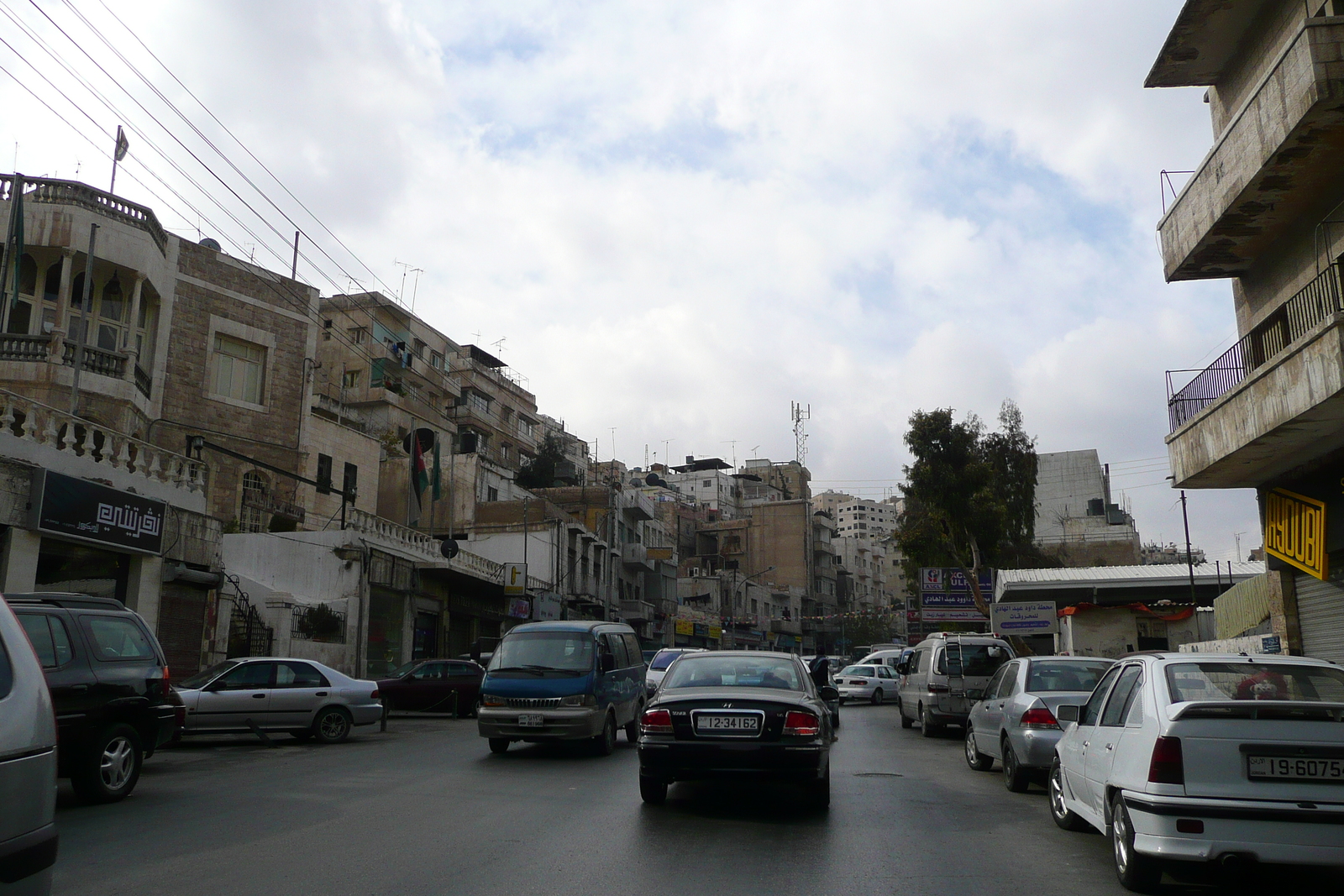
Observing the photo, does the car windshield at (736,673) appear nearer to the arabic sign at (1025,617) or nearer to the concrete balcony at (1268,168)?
the concrete balcony at (1268,168)

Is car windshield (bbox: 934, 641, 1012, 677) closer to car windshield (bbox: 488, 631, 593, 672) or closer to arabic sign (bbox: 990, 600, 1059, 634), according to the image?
car windshield (bbox: 488, 631, 593, 672)

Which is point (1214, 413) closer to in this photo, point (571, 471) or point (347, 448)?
point (347, 448)

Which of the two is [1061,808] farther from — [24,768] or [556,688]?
[24,768]

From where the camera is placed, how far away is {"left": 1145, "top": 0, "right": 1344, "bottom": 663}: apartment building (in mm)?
12617

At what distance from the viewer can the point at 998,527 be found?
4309 centimetres

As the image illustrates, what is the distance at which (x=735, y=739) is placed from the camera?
362 inches

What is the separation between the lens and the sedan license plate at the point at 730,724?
30.2ft

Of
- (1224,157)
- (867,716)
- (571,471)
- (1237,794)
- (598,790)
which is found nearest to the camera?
(1237,794)

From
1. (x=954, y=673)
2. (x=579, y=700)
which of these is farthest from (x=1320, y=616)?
(x=579, y=700)

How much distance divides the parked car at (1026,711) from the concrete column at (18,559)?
1521 centimetres

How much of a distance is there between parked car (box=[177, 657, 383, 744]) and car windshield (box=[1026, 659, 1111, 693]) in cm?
1138

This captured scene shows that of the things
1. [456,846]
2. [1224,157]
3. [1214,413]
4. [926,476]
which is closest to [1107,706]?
[456,846]

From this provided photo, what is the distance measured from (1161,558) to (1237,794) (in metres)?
95.0

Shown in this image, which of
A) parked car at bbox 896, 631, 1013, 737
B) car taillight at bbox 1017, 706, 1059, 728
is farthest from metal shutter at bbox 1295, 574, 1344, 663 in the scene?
car taillight at bbox 1017, 706, 1059, 728
